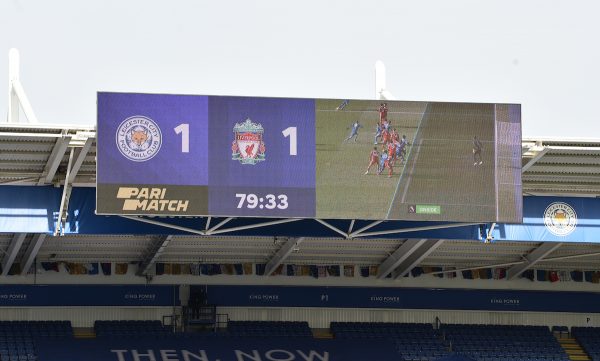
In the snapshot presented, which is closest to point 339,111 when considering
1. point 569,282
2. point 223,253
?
point 223,253

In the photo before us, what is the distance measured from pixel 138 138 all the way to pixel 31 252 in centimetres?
881

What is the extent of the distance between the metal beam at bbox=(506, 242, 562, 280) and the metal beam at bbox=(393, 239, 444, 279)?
12.2 ft

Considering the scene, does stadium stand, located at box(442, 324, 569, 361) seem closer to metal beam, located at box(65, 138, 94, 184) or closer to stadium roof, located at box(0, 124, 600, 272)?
stadium roof, located at box(0, 124, 600, 272)

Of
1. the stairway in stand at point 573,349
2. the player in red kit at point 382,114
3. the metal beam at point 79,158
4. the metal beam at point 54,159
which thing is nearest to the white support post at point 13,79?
the metal beam at point 54,159

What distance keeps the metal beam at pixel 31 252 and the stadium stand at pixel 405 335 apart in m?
10.6

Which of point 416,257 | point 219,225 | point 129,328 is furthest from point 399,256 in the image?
point 219,225

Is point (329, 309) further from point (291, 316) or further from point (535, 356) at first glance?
point (535, 356)

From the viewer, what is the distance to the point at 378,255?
42.3 meters

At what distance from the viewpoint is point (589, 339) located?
45250mm

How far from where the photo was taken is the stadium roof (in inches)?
1250

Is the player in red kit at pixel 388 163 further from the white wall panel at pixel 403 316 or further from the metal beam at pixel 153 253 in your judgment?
the white wall panel at pixel 403 316

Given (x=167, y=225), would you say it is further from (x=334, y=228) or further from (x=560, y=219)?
(x=560, y=219)

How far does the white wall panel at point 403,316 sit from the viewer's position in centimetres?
4334

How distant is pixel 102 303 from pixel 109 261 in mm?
1441
